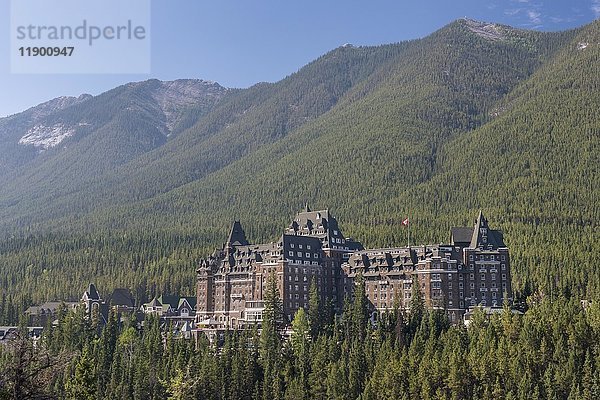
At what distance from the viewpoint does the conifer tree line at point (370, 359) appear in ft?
363

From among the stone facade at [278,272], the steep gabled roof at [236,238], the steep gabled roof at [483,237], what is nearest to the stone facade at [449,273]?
the steep gabled roof at [483,237]

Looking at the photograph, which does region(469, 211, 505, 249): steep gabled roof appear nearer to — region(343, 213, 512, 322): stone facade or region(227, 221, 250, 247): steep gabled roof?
region(343, 213, 512, 322): stone facade

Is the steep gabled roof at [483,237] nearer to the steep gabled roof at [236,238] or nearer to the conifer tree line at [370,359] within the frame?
the conifer tree line at [370,359]

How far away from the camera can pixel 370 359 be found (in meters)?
122

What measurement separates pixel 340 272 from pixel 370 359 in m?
47.2

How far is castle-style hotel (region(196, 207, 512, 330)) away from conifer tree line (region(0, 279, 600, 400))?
11487 mm

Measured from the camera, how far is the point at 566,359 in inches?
4446

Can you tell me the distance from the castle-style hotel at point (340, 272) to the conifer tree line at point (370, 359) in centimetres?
1149

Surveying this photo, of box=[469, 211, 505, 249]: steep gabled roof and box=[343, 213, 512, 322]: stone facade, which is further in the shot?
box=[469, 211, 505, 249]: steep gabled roof

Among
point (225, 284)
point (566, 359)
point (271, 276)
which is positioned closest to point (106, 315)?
point (225, 284)

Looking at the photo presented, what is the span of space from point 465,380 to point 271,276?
193ft

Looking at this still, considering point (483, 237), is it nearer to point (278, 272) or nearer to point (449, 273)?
point (449, 273)

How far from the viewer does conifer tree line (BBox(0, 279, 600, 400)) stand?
363 ft

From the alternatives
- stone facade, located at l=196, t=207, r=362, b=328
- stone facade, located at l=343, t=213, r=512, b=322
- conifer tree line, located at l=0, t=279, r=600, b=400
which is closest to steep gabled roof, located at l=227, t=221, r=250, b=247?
stone facade, located at l=196, t=207, r=362, b=328
